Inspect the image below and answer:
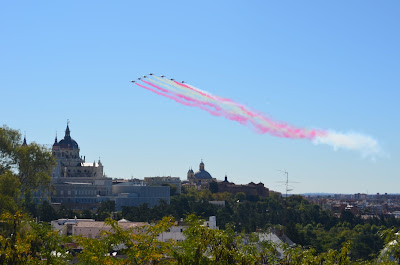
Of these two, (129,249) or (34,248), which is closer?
(129,249)

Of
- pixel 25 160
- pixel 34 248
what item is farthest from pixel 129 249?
pixel 25 160

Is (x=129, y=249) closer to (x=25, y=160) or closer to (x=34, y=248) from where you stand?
(x=34, y=248)

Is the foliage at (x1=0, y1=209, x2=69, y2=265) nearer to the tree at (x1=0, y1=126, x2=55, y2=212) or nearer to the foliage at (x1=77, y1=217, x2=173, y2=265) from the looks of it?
the foliage at (x1=77, y1=217, x2=173, y2=265)

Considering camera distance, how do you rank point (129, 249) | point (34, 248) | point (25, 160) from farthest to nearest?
1. point (25, 160)
2. point (34, 248)
3. point (129, 249)

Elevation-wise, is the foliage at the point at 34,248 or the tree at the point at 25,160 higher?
the tree at the point at 25,160

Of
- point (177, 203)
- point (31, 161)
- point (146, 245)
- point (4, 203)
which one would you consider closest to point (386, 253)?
point (146, 245)

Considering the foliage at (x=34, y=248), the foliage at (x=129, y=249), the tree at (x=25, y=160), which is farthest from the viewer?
the tree at (x=25, y=160)

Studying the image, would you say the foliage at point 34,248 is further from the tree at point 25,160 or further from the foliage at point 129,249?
the tree at point 25,160

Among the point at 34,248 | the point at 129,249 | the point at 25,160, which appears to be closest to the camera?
the point at 129,249

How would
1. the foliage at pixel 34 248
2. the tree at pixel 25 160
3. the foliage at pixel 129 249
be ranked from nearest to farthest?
the foliage at pixel 129 249
the foliage at pixel 34 248
the tree at pixel 25 160

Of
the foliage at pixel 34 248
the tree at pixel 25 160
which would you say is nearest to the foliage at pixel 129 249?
the foliage at pixel 34 248

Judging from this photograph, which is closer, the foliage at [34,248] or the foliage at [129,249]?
the foliage at [129,249]

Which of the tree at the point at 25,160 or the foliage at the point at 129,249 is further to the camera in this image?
the tree at the point at 25,160

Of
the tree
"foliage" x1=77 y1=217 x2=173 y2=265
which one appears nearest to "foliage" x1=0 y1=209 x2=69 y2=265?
"foliage" x1=77 y1=217 x2=173 y2=265
